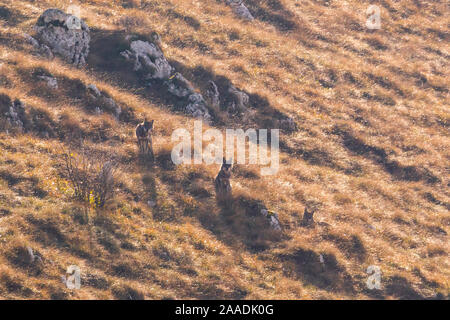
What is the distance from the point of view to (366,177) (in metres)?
22.0

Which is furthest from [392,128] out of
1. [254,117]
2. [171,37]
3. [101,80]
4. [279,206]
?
[101,80]

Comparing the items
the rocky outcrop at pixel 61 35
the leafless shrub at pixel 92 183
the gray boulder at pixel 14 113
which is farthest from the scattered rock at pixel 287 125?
the gray boulder at pixel 14 113

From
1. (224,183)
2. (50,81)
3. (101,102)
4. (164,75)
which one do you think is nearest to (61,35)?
(50,81)

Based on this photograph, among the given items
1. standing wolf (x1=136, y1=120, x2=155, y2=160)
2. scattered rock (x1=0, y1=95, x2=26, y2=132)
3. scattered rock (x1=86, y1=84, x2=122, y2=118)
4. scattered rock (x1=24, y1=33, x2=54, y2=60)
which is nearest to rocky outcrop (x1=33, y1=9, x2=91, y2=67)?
scattered rock (x1=24, y1=33, x2=54, y2=60)

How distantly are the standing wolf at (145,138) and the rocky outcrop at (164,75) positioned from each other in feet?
15.8

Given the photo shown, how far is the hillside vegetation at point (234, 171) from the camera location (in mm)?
13648

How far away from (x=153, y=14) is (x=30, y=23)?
8.47m

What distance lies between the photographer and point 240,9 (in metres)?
33.8

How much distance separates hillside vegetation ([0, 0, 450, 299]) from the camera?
44.8ft

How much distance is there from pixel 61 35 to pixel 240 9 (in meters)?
15.2

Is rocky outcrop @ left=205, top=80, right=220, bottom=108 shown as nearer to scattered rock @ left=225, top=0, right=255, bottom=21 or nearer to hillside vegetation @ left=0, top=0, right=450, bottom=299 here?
hillside vegetation @ left=0, top=0, right=450, bottom=299

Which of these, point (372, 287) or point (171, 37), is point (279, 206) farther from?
point (171, 37)

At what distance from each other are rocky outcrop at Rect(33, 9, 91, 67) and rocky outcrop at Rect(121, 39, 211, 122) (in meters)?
2.47

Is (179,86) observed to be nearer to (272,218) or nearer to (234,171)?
(234,171)
